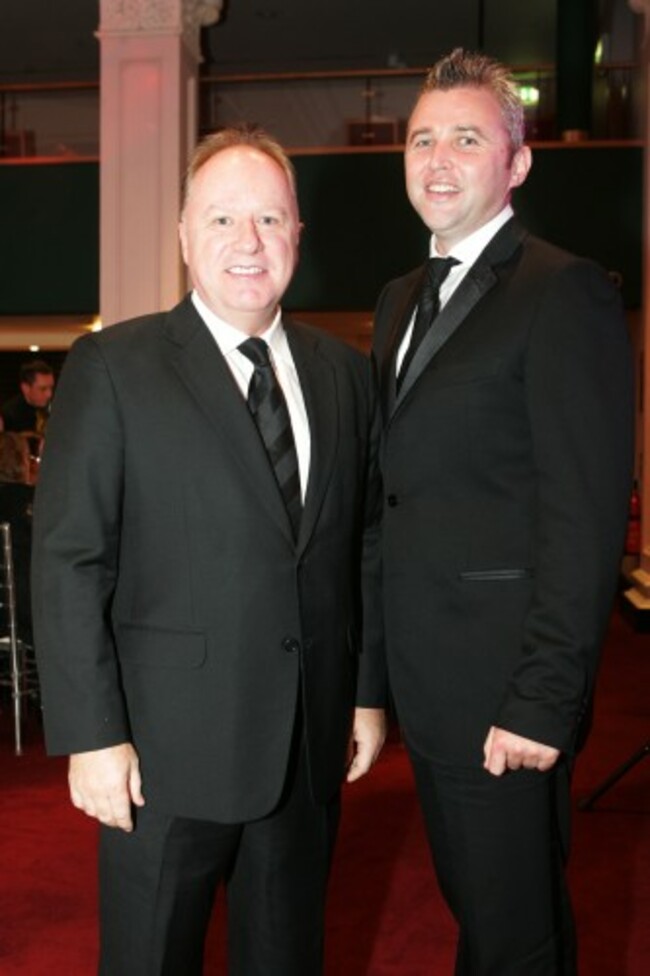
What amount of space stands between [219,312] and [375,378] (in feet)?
1.10

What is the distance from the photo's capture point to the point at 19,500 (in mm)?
4906

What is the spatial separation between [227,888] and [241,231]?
102cm

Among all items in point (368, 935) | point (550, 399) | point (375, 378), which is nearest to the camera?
point (550, 399)

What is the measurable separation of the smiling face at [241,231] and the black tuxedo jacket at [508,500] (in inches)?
10.5

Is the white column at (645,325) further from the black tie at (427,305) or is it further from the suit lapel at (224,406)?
the suit lapel at (224,406)

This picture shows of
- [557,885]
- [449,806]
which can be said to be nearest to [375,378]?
[449,806]

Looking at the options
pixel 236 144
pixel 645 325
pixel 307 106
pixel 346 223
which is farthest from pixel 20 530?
pixel 307 106

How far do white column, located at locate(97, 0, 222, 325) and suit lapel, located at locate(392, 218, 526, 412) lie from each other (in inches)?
275

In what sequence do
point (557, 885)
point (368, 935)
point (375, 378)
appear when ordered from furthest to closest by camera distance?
point (368, 935) < point (375, 378) < point (557, 885)

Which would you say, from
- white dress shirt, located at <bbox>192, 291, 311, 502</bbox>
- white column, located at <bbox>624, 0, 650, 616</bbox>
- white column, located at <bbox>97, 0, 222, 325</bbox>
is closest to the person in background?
white column, located at <bbox>97, 0, 222, 325</bbox>

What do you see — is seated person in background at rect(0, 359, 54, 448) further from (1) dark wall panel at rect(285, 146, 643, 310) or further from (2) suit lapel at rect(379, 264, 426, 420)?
(2) suit lapel at rect(379, 264, 426, 420)

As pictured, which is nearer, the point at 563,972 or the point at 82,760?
the point at 82,760

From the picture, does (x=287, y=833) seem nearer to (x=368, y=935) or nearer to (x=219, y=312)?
(x=219, y=312)

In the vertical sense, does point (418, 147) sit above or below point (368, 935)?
above
